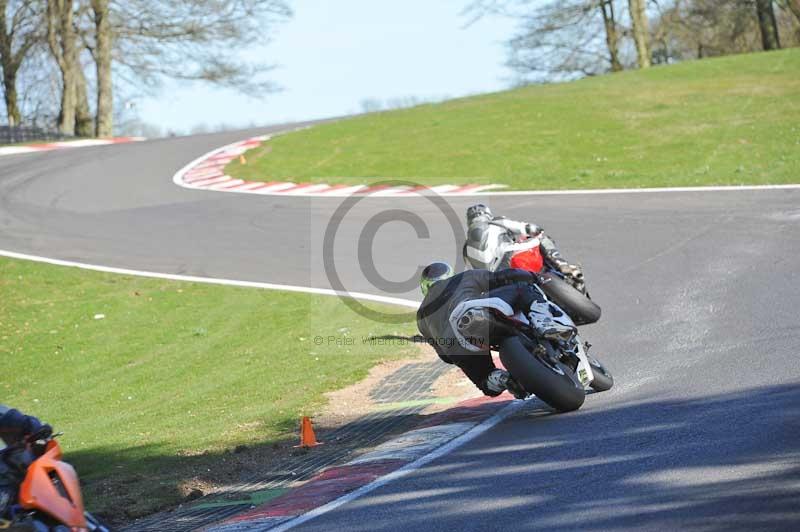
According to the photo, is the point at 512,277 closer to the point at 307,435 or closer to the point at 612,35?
the point at 307,435

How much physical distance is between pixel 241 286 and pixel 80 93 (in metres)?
38.3

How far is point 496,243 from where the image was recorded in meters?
10.7

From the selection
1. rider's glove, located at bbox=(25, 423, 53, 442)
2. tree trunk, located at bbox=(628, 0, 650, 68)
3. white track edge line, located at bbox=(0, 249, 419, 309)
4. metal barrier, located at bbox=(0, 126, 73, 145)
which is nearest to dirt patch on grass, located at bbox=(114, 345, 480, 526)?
rider's glove, located at bbox=(25, 423, 53, 442)

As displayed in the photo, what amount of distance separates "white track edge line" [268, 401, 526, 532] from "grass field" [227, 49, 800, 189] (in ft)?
42.9

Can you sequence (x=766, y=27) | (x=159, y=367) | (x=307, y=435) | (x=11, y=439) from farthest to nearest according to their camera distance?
(x=766, y=27), (x=159, y=367), (x=307, y=435), (x=11, y=439)

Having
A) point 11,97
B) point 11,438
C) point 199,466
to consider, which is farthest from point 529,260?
point 11,97

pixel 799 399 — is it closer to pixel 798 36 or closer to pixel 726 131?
pixel 726 131

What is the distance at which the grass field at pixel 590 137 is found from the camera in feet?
75.0

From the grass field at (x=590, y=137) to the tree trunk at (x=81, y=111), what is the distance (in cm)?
1964

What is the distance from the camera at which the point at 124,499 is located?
768cm

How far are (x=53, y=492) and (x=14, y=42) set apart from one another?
186ft

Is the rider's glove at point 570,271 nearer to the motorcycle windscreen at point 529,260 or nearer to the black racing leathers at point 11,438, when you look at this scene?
the motorcycle windscreen at point 529,260

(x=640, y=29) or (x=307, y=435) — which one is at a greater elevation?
(x=640, y=29)

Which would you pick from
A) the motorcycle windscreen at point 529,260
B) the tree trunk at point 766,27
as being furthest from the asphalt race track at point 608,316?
the tree trunk at point 766,27
